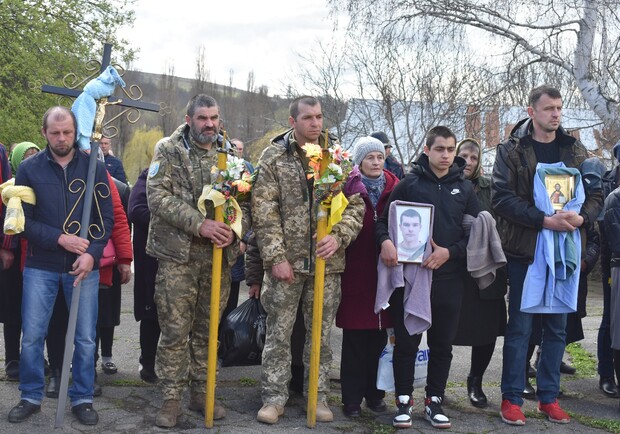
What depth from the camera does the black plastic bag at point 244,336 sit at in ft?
19.0

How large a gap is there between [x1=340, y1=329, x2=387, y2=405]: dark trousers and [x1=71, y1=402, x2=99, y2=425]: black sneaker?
1.78m

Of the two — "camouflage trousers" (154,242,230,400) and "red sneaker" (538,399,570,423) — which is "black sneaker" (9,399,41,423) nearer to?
"camouflage trousers" (154,242,230,400)

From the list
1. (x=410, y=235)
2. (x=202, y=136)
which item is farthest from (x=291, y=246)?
(x=202, y=136)

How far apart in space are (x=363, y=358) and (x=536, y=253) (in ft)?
4.90

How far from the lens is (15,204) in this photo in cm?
504

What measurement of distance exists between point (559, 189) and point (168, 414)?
10.6 feet

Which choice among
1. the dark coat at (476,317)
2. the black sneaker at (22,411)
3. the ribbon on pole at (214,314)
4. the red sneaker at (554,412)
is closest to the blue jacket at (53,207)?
the ribbon on pole at (214,314)

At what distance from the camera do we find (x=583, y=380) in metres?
6.88

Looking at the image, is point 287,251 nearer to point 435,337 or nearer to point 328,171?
point 328,171

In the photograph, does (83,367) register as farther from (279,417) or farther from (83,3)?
(83,3)

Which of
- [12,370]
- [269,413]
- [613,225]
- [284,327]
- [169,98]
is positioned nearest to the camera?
[269,413]

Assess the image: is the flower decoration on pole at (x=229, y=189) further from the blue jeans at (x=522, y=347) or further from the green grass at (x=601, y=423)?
the green grass at (x=601, y=423)

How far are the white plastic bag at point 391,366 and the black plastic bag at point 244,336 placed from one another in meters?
0.94

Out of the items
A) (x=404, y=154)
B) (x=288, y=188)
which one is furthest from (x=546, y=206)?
(x=404, y=154)
